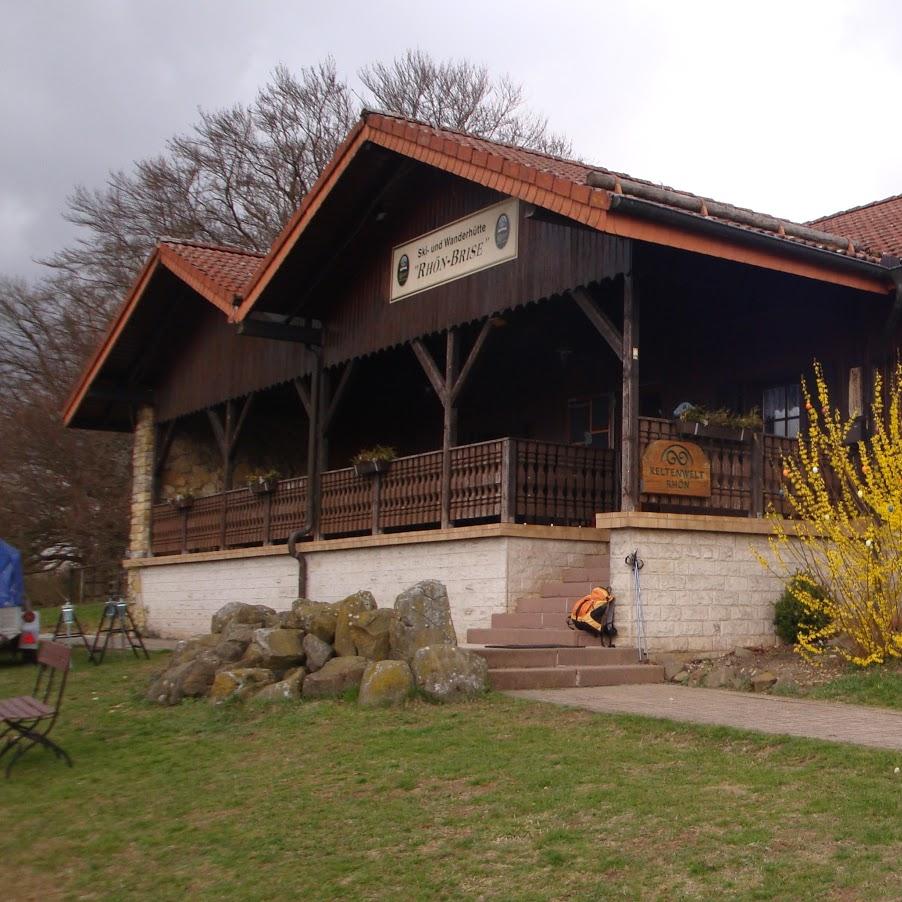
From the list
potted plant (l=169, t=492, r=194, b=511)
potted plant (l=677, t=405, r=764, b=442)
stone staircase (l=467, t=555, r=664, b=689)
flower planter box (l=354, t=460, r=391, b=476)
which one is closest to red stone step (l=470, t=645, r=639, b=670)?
stone staircase (l=467, t=555, r=664, b=689)

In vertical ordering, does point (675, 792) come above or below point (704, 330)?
below

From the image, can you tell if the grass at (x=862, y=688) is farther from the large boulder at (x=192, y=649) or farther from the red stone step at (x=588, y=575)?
the large boulder at (x=192, y=649)

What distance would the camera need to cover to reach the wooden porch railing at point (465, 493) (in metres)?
13.6

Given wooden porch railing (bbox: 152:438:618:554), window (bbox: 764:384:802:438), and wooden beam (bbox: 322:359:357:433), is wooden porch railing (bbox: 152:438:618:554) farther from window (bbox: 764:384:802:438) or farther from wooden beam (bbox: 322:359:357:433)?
window (bbox: 764:384:802:438)

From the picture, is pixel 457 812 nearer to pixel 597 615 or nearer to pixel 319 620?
pixel 319 620

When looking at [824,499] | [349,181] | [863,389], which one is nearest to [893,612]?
[824,499]

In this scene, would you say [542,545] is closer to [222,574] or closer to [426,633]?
[426,633]

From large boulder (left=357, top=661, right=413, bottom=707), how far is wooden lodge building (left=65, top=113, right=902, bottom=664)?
2.46 m

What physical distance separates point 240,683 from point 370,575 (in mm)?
4871

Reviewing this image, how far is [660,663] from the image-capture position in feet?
38.9

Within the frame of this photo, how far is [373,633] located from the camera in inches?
432

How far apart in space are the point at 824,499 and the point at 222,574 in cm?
1131

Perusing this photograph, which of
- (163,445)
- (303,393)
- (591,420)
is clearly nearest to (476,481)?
(591,420)

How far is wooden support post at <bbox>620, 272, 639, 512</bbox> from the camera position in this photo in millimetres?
12143
